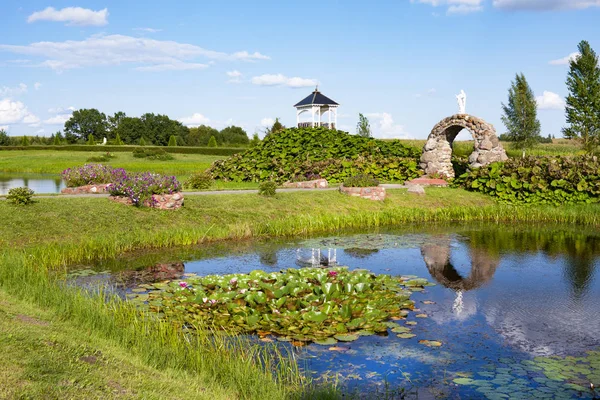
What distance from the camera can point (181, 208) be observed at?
62.2ft

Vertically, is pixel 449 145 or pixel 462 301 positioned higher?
pixel 449 145

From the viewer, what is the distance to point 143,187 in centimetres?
1848

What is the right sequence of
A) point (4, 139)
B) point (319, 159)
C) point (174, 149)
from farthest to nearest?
point (4, 139) < point (174, 149) < point (319, 159)

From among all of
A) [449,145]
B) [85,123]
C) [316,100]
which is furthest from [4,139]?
[449,145]

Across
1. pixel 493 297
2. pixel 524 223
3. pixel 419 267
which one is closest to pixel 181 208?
pixel 419 267

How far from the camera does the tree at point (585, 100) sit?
43.9 metres

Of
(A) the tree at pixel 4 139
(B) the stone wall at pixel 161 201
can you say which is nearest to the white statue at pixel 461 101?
(B) the stone wall at pixel 161 201

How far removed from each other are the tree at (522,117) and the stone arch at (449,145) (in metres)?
19.3

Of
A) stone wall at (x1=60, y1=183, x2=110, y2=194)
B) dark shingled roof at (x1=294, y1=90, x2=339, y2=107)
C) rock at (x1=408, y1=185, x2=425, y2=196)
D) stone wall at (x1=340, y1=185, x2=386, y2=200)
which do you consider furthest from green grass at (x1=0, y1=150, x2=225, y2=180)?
rock at (x1=408, y1=185, x2=425, y2=196)

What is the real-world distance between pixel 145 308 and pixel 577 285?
890cm

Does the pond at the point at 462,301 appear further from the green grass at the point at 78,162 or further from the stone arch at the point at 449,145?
the green grass at the point at 78,162

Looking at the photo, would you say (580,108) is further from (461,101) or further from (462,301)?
(462,301)

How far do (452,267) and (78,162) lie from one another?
39.6 meters

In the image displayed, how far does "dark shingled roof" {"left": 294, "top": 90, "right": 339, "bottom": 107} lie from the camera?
134 ft
